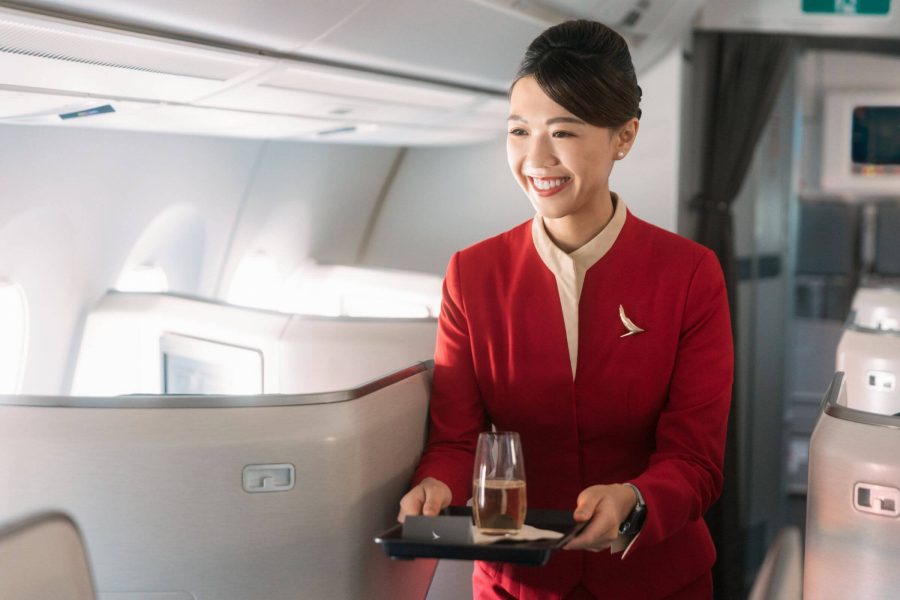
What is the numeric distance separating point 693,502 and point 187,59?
1.68m

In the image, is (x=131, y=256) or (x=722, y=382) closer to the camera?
(x=722, y=382)

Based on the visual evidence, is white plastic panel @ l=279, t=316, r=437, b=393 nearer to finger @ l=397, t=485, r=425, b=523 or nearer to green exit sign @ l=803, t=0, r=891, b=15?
finger @ l=397, t=485, r=425, b=523

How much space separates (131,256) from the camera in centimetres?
401

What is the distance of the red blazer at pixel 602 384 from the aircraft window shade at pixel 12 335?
224 centimetres

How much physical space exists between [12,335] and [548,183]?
2477mm

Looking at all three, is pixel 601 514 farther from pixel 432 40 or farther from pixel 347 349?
pixel 432 40

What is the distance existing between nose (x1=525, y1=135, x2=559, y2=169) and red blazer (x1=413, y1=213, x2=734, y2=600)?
6.6 inches

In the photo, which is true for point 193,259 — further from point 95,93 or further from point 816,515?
point 816,515

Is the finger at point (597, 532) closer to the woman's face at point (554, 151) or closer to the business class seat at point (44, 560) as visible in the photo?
the woman's face at point (554, 151)

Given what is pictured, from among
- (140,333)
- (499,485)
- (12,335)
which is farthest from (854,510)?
(12,335)

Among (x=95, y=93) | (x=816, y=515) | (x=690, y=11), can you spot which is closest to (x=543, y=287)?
(x=816, y=515)

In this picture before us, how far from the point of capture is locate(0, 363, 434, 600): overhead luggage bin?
1472 millimetres

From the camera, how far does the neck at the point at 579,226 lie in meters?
1.60

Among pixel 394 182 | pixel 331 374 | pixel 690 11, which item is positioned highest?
pixel 690 11
